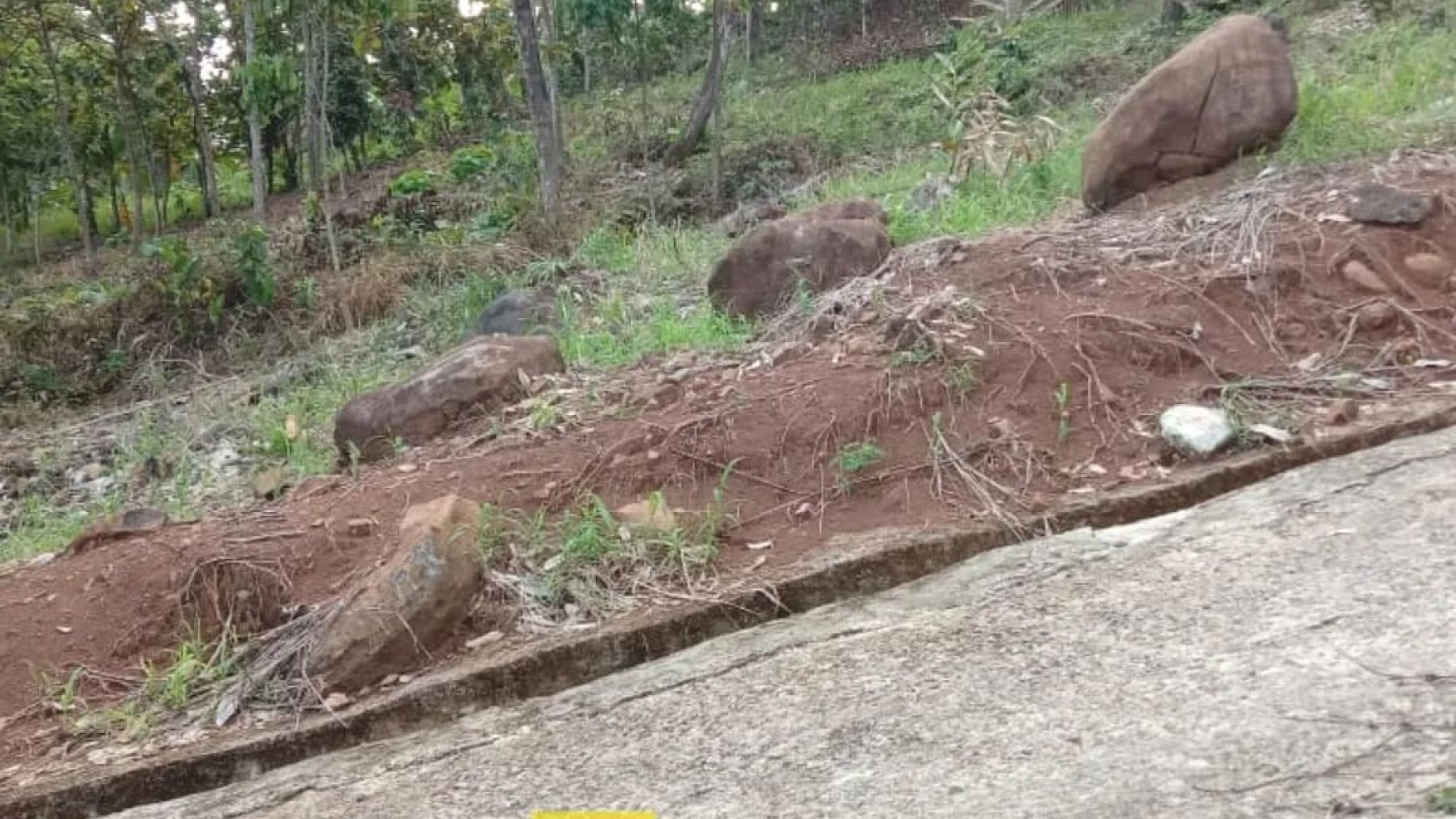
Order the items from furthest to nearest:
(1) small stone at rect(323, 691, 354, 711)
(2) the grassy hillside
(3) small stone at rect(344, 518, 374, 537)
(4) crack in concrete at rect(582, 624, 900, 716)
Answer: (2) the grassy hillside → (3) small stone at rect(344, 518, 374, 537) → (1) small stone at rect(323, 691, 354, 711) → (4) crack in concrete at rect(582, 624, 900, 716)

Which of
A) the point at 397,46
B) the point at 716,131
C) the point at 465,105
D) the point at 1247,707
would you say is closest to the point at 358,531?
the point at 1247,707

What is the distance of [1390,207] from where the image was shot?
4.25m

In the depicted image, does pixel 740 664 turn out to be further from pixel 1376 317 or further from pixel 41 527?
pixel 41 527

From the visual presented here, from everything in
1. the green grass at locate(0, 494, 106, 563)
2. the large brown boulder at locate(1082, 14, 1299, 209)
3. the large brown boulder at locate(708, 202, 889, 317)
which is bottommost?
the green grass at locate(0, 494, 106, 563)

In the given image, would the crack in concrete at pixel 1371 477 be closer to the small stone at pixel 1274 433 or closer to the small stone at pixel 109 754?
the small stone at pixel 1274 433

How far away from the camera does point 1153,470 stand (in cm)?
337

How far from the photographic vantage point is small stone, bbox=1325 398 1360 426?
3.41 metres

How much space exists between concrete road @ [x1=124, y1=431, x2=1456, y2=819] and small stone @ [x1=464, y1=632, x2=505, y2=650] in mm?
259

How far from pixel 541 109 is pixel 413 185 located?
9.43ft

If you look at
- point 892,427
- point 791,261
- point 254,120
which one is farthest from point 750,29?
point 892,427

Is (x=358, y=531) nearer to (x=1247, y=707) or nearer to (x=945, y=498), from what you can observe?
(x=945, y=498)

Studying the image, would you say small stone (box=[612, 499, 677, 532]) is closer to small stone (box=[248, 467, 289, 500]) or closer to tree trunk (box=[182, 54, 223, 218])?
small stone (box=[248, 467, 289, 500])

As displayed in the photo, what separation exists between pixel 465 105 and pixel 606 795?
1544cm

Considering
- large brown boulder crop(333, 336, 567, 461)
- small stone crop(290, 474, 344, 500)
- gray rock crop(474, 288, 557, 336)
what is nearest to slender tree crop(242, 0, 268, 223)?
gray rock crop(474, 288, 557, 336)
